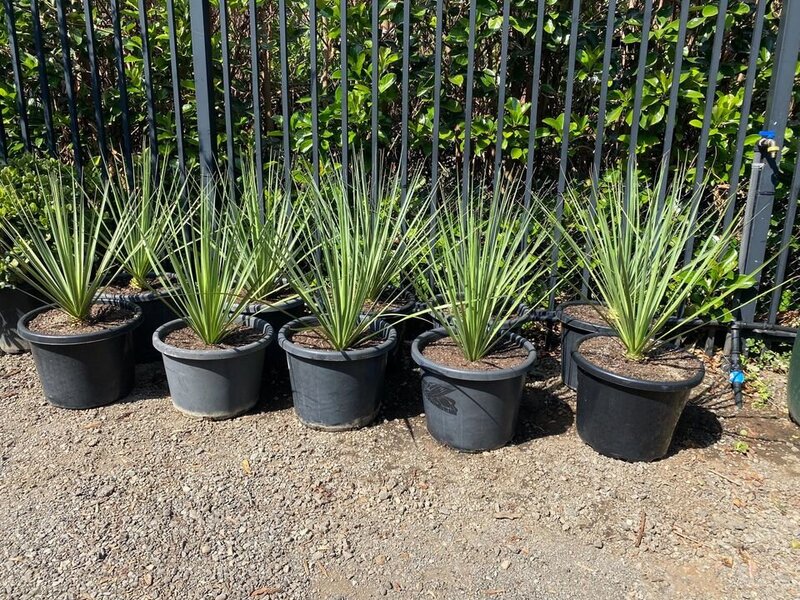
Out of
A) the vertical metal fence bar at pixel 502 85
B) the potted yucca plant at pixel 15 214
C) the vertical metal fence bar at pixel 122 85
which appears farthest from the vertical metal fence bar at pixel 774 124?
the potted yucca plant at pixel 15 214

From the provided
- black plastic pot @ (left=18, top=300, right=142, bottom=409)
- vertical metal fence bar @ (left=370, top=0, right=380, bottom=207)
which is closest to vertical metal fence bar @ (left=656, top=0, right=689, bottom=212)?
vertical metal fence bar @ (left=370, top=0, right=380, bottom=207)

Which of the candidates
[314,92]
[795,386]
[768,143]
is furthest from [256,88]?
[795,386]

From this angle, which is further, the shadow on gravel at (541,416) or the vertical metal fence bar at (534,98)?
the vertical metal fence bar at (534,98)

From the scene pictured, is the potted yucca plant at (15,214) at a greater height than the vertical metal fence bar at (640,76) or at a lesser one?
lesser

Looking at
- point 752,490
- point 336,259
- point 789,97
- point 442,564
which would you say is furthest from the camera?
point 789,97

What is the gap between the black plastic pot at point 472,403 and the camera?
2748 millimetres

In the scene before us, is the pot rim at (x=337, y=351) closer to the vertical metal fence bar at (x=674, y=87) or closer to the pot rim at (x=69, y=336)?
the pot rim at (x=69, y=336)

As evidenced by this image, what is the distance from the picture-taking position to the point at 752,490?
2.64m

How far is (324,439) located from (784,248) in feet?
7.98

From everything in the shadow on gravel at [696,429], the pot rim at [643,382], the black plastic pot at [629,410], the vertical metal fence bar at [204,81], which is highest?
the vertical metal fence bar at [204,81]

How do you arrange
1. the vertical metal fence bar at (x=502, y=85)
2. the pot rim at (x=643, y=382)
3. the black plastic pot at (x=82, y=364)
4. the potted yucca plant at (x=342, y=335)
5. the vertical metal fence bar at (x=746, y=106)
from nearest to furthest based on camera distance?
the pot rim at (x=643, y=382) → the potted yucca plant at (x=342, y=335) → the black plastic pot at (x=82, y=364) → the vertical metal fence bar at (x=746, y=106) → the vertical metal fence bar at (x=502, y=85)

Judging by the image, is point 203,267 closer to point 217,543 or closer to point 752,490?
point 217,543

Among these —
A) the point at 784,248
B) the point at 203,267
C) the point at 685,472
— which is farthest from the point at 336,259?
the point at 784,248

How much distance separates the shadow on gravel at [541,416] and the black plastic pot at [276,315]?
1.20 metres
